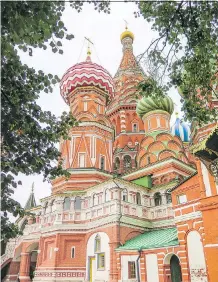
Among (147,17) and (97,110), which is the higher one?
(97,110)

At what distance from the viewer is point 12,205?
5789 millimetres

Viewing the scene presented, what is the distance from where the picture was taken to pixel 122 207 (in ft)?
56.4

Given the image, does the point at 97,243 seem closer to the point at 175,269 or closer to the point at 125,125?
the point at 175,269

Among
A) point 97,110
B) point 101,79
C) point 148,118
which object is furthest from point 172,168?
point 101,79

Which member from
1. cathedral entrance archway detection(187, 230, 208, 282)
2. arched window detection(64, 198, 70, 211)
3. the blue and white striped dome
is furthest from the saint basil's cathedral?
the blue and white striped dome

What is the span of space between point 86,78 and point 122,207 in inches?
505

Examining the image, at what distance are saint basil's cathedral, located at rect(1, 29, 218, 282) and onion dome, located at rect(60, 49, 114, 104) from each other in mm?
91

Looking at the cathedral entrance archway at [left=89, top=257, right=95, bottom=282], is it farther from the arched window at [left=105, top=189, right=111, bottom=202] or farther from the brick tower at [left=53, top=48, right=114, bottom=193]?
the brick tower at [left=53, top=48, right=114, bottom=193]

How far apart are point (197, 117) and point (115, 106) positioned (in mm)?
25412

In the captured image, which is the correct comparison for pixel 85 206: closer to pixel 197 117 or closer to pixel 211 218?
pixel 211 218

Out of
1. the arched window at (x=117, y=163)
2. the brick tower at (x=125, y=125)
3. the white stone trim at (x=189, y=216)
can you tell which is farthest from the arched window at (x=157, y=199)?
the arched window at (x=117, y=163)

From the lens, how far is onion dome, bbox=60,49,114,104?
25.0 m

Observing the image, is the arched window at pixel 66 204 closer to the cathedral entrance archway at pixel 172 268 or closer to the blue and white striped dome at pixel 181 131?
the cathedral entrance archway at pixel 172 268

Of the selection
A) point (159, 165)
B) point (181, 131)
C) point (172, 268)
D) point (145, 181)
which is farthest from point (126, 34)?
point (172, 268)
